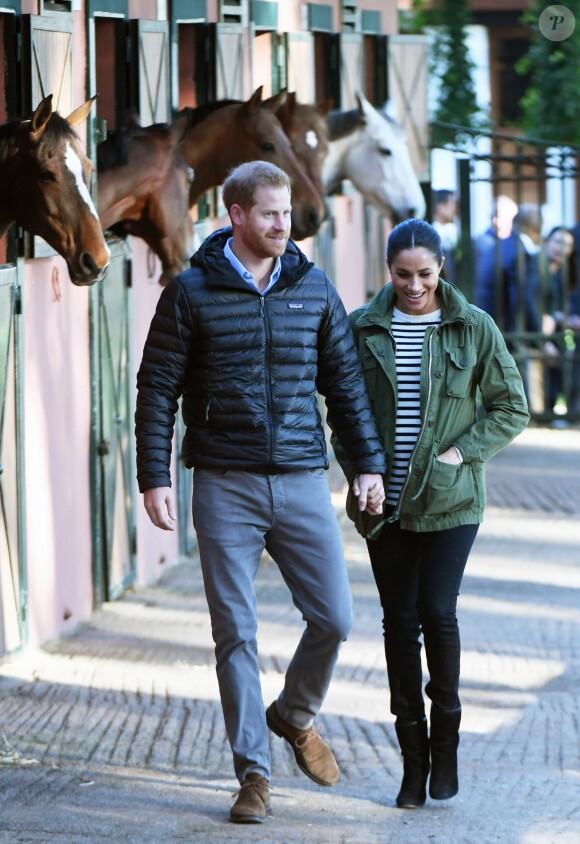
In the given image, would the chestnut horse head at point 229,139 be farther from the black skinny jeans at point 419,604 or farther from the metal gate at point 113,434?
the black skinny jeans at point 419,604

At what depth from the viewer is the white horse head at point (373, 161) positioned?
12484mm

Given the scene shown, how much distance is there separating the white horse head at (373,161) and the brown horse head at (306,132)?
1595 millimetres

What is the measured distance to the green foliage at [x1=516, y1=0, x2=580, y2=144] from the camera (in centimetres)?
2128

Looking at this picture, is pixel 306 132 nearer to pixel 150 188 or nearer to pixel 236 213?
pixel 150 188

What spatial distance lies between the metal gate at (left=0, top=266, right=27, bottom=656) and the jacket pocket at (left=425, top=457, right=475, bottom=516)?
2.61 m

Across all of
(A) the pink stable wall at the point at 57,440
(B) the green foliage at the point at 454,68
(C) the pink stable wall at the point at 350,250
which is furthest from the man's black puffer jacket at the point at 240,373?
(B) the green foliage at the point at 454,68

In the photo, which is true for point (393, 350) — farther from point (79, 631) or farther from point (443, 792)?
point (79, 631)

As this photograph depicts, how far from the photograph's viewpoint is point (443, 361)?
5.69 m

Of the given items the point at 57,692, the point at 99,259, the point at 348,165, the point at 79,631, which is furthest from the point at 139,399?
the point at 348,165

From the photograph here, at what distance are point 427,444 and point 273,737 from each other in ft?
5.78

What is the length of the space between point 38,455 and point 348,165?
16.5 feet

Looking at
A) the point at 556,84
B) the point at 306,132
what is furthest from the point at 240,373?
the point at 556,84

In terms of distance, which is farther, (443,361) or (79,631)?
(79,631)

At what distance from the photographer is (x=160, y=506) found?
5504 mm
